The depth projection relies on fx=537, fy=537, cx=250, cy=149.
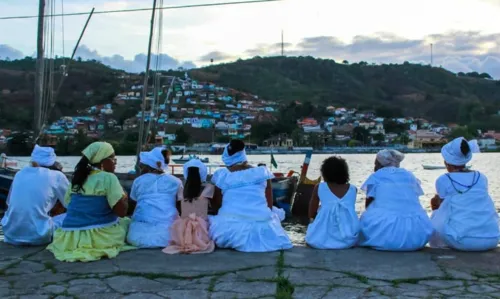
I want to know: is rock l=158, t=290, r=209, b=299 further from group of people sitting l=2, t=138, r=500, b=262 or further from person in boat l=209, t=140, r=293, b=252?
person in boat l=209, t=140, r=293, b=252

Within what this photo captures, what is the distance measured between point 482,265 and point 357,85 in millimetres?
171441

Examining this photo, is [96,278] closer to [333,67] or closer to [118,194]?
[118,194]

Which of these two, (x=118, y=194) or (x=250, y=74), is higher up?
(x=250, y=74)

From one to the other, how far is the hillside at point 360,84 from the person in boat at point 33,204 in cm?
14529

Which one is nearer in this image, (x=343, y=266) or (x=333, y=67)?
(x=343, y=266)

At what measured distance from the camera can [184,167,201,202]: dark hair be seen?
18.2 feet

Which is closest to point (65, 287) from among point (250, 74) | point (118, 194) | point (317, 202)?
point (118, 194)

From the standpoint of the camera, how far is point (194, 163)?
5543mm

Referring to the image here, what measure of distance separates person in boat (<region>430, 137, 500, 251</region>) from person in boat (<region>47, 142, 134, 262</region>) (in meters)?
3.16

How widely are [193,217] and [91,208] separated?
101 cm

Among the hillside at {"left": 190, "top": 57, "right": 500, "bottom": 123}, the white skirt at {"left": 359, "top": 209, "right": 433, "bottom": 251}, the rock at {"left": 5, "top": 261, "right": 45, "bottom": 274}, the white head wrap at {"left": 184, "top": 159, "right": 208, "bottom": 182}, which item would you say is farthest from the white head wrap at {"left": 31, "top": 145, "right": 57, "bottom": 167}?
the hillside at {"left": 190, "top": 57, "right": 500, "bottom": 123}

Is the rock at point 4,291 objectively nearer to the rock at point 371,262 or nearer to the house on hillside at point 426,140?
the rock at point 371,262

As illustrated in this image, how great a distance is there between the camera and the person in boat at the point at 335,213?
5.41m

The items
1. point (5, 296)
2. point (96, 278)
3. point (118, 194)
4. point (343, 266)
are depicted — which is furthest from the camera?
point (118, 194)
